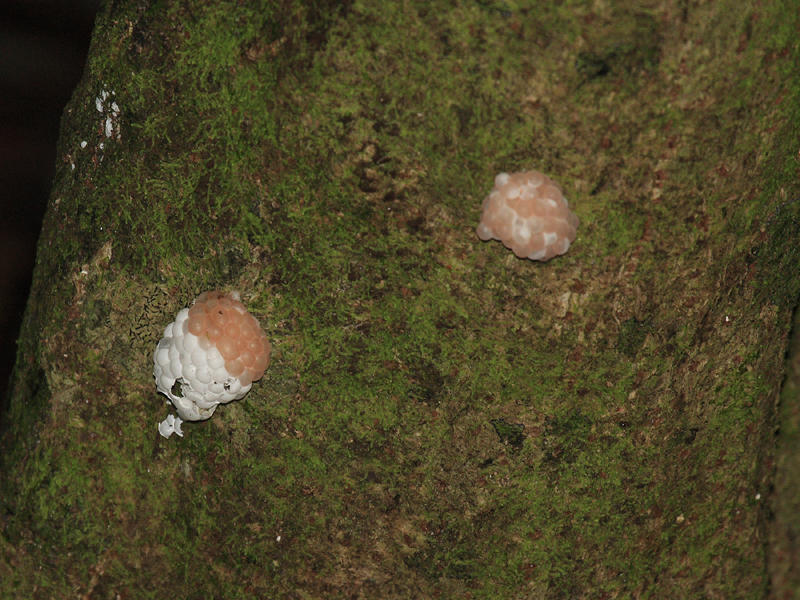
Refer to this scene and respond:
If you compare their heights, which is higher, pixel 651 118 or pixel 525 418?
pixel 651 118

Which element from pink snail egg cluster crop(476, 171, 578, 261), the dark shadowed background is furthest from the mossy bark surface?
the dark shadowed background

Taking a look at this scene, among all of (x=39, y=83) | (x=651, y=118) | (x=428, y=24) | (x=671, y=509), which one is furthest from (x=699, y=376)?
(x=39, y=83)

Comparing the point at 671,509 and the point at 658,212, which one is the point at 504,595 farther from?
the point at 658,212

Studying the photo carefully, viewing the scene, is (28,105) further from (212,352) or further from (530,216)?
(530,216)

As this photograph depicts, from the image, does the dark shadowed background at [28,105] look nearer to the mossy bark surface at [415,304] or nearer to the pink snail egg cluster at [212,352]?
the mossy bark surface at [415,304]

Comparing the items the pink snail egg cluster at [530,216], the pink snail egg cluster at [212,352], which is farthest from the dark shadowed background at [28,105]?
the pink snail egg cluster at [530,216]

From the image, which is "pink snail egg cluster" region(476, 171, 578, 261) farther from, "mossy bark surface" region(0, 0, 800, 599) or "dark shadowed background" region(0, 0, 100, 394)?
"dark shadowed background" region(0, 0, 100, 394)

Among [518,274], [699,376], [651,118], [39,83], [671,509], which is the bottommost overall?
[39,83]
